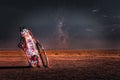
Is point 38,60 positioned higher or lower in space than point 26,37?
lower

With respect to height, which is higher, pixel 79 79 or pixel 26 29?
pixel 26 29

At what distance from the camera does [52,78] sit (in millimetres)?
27406

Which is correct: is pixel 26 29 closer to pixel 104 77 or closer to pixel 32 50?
pixel 32 50

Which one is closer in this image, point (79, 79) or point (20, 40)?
point (79, 79)

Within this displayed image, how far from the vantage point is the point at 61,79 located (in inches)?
1054

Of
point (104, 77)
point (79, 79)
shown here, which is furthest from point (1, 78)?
point (104, 77)

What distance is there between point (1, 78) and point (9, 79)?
120cm

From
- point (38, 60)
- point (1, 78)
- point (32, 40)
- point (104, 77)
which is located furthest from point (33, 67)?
point (104, 77)

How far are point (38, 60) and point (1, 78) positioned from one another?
899 centimetres

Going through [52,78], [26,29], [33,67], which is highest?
[26,29]

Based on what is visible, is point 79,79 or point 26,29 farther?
point 26,29

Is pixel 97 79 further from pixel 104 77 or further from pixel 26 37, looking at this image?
pixel 26 37

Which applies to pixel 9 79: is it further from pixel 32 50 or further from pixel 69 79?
pixel 32 50

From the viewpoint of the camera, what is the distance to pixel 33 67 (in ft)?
122
